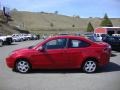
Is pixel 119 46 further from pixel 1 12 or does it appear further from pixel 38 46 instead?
pixel 1 12

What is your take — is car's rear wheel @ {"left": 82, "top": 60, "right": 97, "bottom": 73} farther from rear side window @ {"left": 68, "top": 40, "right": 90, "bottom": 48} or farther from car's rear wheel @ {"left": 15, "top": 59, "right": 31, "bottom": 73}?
car's rear wheel @ {"left": 15, "top": 59, "right": 31, "bottom": 73}

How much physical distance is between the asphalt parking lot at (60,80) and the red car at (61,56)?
32 centimetres

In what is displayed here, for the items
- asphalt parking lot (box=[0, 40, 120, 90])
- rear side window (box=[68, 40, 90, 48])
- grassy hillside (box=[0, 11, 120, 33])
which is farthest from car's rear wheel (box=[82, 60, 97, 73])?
grassy hillside (box=[0, 11, 120, 33])

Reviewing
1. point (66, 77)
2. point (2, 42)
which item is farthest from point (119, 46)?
point (2, 42)

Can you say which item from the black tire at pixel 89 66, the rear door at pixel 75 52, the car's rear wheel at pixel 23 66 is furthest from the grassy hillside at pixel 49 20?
the black tire at pixel 89 66

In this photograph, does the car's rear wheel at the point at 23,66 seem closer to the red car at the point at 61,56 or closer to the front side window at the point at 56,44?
the red car at the point at 61,56

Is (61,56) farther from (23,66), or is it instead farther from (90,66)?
(23,66)

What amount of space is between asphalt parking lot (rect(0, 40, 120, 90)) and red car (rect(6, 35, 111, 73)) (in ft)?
1.05

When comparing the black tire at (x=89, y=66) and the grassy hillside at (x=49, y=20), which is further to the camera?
the grassy hillside at (x=49, y=20)

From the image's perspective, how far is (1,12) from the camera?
112m

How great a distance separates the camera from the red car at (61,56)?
42.6 feet

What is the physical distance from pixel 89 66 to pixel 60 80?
2157mm

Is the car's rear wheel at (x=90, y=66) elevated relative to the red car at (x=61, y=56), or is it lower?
lower

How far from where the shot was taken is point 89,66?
13.0m
